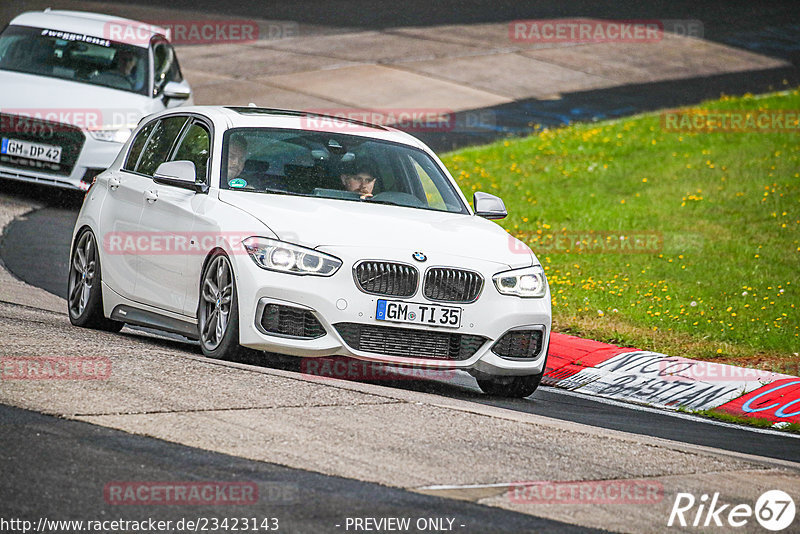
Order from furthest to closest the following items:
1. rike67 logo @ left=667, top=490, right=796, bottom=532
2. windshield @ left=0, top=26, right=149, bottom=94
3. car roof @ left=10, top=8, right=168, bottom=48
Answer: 1. car roof @ left=10, top=8, right=168, bottom=48
2. windshield @ left=0, top=26, right=149, bottom=94
3. rike67 logo @ left=667, top=490, right=796, bottom=532

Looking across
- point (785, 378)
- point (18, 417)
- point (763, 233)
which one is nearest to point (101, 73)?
point (763, 233)

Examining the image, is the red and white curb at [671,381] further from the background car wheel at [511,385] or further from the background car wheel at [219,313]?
the background car wheel at [219,313]

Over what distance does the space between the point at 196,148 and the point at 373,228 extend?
5.51ft

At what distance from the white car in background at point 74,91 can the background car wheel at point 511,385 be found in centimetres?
784

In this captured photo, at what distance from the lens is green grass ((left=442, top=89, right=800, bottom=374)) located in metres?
12.1

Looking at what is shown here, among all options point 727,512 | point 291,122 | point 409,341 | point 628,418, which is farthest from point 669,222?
point 727,512

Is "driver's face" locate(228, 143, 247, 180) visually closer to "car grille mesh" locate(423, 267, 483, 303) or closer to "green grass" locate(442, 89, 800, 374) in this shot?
"car grille mesh" locate(423, 267, 483, 303)

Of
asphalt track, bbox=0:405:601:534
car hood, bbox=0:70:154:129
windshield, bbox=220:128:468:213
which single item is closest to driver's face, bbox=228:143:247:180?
windshield, bbox=220:128:468:213

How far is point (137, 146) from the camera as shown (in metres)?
10.3

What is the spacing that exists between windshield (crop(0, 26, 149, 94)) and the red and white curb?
8.12m

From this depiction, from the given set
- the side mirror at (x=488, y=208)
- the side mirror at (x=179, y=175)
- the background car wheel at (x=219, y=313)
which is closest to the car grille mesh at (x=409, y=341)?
the background car wheel at (x=219, y=313)

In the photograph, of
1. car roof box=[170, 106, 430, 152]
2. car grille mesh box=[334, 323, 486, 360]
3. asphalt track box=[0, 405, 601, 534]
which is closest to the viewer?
asphalt track box=[0, 405, 601, 534]

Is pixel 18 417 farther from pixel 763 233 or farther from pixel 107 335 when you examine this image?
pixel 763 233

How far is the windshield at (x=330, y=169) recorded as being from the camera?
9.07 m
